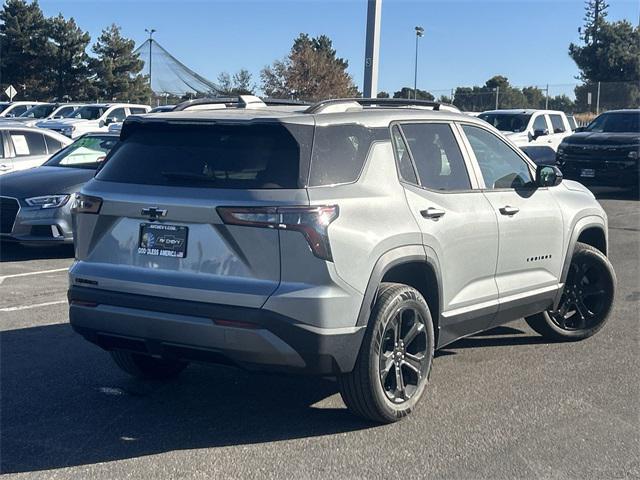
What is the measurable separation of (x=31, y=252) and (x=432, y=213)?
24.6 ft

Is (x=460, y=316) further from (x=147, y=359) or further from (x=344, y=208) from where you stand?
(x=147, y=359)

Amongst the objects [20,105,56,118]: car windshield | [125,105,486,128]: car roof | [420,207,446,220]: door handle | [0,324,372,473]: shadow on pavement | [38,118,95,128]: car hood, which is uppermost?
[20,105,56,118]: car windshield

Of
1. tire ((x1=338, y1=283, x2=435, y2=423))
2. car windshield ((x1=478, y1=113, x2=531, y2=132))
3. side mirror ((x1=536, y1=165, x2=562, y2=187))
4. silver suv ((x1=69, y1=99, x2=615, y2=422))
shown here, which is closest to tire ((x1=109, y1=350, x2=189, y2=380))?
silver suv ((x1=69, y1=99, x2=615, y2=422))

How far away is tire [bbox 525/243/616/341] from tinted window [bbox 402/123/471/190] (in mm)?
1696

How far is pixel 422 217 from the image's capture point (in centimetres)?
487

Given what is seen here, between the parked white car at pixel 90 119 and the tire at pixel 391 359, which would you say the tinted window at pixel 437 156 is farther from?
the parked white car at pixel 90 119

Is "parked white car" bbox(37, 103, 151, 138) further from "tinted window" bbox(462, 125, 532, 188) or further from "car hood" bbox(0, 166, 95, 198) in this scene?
"tinted window" bbox(462, 125, 532, 188)

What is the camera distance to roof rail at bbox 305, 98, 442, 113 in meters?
4.70

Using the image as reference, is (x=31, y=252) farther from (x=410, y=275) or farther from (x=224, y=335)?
(x=224, y=335)

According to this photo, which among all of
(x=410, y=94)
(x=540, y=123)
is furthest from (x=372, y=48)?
(x=410, y=94)

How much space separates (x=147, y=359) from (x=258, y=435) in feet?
3.92

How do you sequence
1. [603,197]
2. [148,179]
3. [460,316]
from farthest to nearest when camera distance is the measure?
[603,197]
[460,316]
[148,179]

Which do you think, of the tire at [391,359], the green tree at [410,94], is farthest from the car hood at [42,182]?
the green tree at [410,94]

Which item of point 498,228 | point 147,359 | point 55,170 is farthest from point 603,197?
point 147,359
